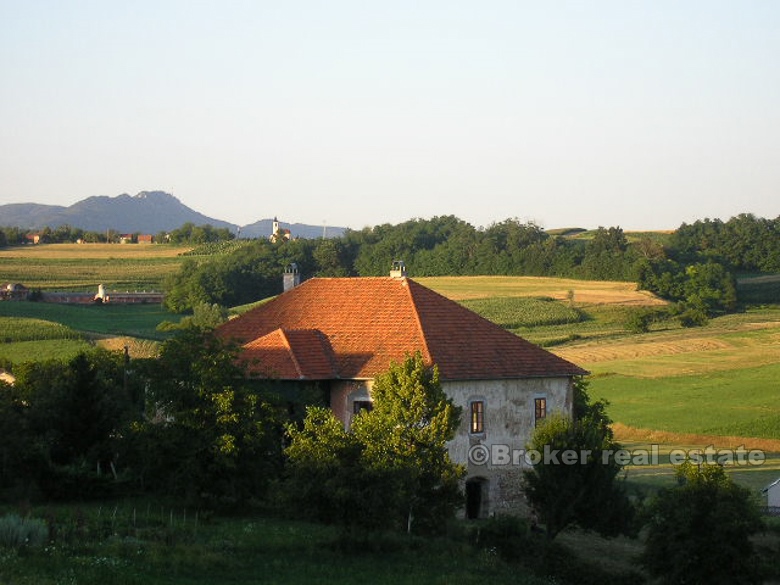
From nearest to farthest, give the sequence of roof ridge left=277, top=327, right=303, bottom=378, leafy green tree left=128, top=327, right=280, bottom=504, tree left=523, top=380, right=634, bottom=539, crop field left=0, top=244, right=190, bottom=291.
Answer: leafy green tree left=128, top=327, right=280, bottom=504
tree left=523, top=380, right=634, bottom=539
roof ridge left=277, top=327, right=303, bottom=378
crop field left=0, top=244, right=190, bottom=291

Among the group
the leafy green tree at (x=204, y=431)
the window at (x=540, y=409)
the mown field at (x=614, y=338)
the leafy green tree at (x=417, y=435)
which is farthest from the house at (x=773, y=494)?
the leafy green tree at (x=204, y=431)

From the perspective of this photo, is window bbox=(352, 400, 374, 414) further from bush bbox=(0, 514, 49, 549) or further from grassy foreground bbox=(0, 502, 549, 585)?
bush bbox=(0, 514, 49, 549)

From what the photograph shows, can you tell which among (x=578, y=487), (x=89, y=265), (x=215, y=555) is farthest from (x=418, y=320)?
(x=89, y=265)

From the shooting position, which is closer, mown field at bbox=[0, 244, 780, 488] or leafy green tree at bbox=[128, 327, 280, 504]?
leafy green tree at bbox=[128, 327, 280, 504]

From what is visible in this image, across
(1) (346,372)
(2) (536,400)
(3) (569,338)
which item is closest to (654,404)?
(3) (569,338)

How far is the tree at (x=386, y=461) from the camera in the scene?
26.4 metres

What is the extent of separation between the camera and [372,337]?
36344 millimetres

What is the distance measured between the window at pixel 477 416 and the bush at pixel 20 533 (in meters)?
16.0

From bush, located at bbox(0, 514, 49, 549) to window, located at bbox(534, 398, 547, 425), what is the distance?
1828 cm

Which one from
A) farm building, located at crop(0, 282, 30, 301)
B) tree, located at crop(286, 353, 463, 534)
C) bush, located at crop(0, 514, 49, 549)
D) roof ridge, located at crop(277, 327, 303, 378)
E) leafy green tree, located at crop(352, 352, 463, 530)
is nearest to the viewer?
bush, located at crop(0, 514, 49, 549)

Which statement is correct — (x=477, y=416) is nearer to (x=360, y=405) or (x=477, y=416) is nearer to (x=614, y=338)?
(x=360, y=405)

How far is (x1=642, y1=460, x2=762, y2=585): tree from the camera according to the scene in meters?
26.8

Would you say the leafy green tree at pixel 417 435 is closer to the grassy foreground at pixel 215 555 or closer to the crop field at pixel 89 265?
the grassy foreground at pixel 215 555

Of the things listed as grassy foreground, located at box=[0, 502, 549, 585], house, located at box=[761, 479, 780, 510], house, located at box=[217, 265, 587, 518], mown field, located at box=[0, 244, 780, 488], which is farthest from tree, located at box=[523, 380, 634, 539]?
mown field, located at box=[0, 244, 780, 488]
